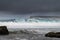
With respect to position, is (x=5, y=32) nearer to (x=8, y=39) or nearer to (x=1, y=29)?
(x=1, y=29)

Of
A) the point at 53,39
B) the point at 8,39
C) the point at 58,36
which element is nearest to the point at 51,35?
the point at 58,36

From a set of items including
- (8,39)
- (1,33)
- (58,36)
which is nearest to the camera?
(8,39)

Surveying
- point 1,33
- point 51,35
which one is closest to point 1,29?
point 1,33

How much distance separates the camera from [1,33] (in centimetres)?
4594

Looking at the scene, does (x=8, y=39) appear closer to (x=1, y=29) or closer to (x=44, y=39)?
(x=44, y=39)

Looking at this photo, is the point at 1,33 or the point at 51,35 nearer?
the point at 51,35

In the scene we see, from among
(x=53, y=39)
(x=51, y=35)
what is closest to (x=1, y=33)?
(x=51, y=35)

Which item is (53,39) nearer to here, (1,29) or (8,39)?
(8,39)

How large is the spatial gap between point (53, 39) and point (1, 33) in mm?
12842

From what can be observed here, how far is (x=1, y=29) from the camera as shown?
151ft

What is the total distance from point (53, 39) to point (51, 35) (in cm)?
445

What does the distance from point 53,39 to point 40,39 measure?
5.85ft

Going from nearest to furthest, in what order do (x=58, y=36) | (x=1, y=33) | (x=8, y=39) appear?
1. (x=8, y=39)
2. (x=58, y=36)
3. (x=1, y=33)

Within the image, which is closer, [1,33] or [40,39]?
[40,39]
